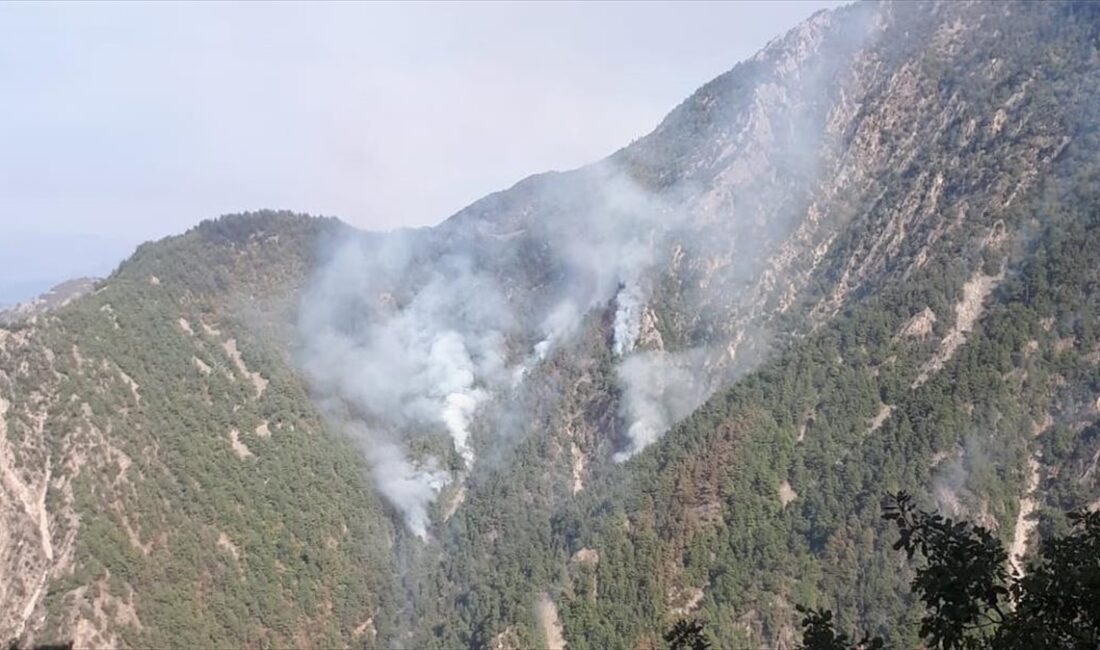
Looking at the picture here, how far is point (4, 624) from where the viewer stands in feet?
310

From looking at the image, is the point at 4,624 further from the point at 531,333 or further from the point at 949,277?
the point at 949,277

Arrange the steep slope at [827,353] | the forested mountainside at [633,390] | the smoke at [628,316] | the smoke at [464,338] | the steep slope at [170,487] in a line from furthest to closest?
the smoke at [628,316]
the smoke at [464,338]
the steep slope at [827,353]
the forested mountainside at [633,390]
the steep slope at [170,487]

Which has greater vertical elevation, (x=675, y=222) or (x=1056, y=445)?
A: (x=675, y=222)

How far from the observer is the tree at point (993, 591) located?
18375mm

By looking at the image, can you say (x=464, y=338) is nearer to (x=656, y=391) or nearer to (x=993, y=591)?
(x=656, y=391)

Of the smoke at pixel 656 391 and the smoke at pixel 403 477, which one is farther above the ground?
the smoke at pixel 403 477

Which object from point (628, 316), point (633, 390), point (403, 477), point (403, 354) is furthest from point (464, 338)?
point (633, 390)

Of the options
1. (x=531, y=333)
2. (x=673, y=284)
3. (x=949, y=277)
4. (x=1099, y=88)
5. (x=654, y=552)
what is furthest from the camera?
(x=531, y=333)

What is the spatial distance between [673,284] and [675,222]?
631 inches

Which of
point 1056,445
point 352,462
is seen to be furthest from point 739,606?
point 352,462

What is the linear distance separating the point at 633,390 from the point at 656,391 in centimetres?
426

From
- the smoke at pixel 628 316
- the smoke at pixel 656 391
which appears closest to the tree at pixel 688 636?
the smoke at pixel 656 391

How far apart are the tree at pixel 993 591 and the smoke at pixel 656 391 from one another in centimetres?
13056

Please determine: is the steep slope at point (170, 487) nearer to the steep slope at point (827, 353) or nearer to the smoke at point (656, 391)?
the steep slope at point (827, 353)
